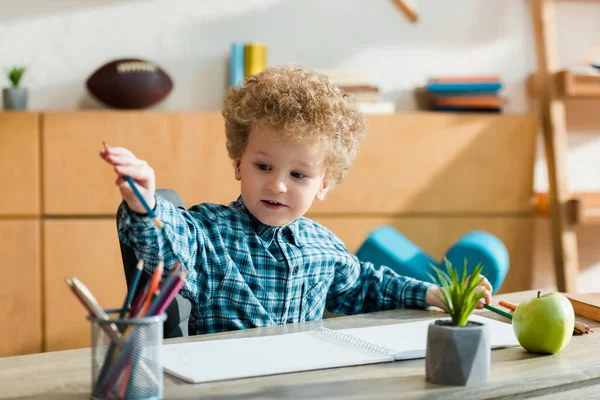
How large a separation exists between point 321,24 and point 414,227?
943 mm

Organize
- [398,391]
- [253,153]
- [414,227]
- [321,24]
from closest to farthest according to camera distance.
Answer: [398,391]
[253,153]
[414,227]
[321,24]

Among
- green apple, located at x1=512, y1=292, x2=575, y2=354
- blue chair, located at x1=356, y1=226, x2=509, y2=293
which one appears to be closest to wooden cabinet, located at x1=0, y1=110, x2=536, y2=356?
blue chair, located at x1=356, y1=226, x2=509, y2=293

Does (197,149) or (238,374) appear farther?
(197,149)

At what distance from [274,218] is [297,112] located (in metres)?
0.20

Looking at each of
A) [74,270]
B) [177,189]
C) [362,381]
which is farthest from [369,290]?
[74,270]

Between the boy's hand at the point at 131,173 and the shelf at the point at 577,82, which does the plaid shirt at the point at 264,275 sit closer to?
the boy's hand at the point at 131,173

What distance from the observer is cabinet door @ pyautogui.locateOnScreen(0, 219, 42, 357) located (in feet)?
9.25

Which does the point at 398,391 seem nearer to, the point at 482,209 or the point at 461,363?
the point at 461,363

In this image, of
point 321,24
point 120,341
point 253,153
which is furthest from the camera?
point 321,24

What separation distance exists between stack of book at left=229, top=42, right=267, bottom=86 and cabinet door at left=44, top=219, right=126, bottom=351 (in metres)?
0.77

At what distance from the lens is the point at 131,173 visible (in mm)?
1028

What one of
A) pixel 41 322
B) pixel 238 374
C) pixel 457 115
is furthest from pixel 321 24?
pixel 238 374

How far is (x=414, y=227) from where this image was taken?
3.10 meters

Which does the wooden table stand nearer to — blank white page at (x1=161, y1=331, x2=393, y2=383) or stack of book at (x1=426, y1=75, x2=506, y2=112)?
blank white page at (x1=161, y1=331, x2=393, y2=383)
